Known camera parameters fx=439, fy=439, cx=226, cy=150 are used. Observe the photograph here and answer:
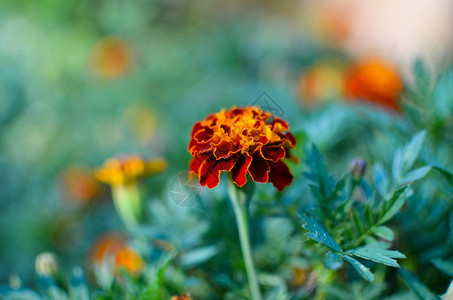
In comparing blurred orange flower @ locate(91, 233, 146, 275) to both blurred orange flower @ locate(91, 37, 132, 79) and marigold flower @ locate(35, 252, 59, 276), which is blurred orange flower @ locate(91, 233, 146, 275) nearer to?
marigold flower @ locate(35, 252, 59, 276)

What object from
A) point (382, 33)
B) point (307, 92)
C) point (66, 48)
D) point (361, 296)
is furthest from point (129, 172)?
point (382, 33)

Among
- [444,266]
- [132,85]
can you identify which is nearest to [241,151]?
[444,266]

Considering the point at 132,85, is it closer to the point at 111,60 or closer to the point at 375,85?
the point at 111,60

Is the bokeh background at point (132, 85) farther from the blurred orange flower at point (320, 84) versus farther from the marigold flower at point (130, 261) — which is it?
the marigold flower at point (130, 261)

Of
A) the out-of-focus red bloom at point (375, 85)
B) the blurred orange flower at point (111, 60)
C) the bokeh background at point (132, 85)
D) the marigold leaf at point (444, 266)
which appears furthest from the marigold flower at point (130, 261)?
the blurred orange flower at point (111, 60)

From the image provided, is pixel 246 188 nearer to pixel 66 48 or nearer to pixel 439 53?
pixel 439 53

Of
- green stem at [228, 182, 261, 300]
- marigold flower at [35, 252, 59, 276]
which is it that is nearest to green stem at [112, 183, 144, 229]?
marigold flower at [35, 252, 59, 276]

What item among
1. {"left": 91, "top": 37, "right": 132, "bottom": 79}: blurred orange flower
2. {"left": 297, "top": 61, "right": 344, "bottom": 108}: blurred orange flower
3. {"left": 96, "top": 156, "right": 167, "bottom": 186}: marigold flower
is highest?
{"left": 91, "top": 37, "right": 132, "bottom": 79}: blurred orange flower
